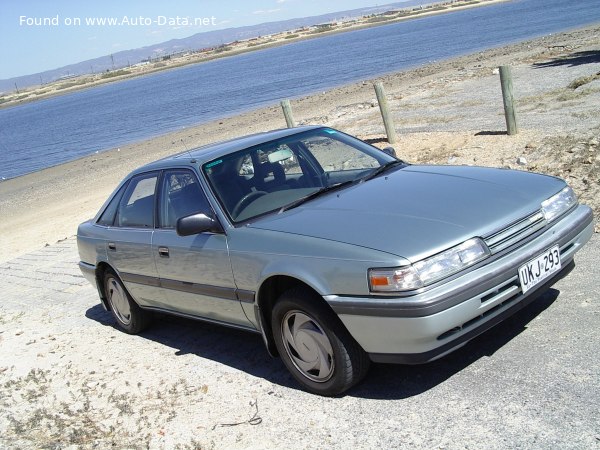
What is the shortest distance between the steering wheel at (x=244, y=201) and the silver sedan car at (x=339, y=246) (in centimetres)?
1

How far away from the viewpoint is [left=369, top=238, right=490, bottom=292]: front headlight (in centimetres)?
391

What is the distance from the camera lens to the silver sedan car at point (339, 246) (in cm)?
399

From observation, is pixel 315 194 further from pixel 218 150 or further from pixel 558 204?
pixel 558 204

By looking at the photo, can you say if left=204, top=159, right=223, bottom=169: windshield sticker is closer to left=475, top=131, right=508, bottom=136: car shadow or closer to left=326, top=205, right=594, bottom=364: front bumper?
left=326, top=205, right=594, bottom=364: front bumper

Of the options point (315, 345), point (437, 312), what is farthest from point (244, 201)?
point (437, 312)

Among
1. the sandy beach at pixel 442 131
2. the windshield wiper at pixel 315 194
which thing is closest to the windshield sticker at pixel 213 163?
the windshield wiper at pixel 315 194

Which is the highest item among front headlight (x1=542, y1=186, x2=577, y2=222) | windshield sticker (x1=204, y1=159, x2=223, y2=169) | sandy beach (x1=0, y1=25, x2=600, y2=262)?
windshield sticker (x1=204, y1=159, x2=223, y2=169)

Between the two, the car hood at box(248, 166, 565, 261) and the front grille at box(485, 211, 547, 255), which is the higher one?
the car hood at box(248, 166, 565, 261)

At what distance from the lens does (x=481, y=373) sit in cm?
436

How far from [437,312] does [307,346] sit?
1.01 m

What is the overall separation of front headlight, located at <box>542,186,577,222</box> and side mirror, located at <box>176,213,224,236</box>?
2.20 meters

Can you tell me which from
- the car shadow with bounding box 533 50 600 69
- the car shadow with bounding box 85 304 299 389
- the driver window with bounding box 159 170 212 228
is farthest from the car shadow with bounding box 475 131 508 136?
the car shadow with bounding box 533 50 600 69

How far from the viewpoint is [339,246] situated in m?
4.19

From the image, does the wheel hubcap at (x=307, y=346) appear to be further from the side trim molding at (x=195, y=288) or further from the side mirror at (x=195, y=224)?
the side mirror at (x=195, y=224)
